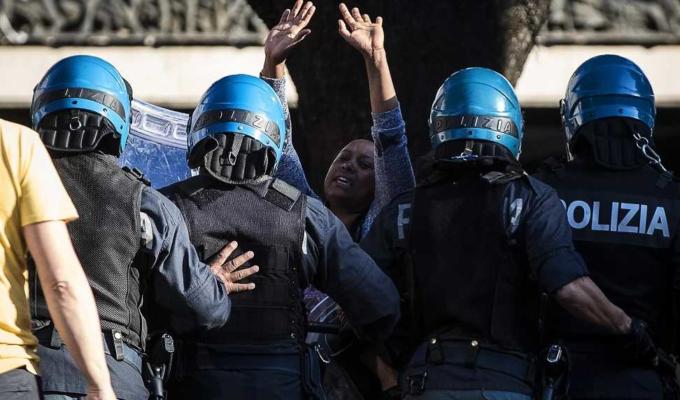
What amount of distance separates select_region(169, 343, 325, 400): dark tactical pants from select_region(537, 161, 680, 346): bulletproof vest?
876 millimetres

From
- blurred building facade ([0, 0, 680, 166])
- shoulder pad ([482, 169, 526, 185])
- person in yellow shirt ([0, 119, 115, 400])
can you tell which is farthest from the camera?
blurred building facade ([0, 0, 680, 166])

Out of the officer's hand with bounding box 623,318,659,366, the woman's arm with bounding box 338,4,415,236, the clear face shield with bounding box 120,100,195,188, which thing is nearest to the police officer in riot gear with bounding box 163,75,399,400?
the officer's hand with bounding box 623,318,659,366

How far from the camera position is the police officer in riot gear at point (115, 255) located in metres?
4.66

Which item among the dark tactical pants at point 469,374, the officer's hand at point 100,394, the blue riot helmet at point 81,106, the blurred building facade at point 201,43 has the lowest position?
the officer's hand at point 100,394

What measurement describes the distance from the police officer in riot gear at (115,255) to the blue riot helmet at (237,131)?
330 millimetres

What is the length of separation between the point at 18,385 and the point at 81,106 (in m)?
1.21

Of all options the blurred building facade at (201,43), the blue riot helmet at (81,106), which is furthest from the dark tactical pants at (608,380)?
the blurred building facade at (201,43)

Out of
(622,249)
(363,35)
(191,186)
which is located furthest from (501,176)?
(363,35)

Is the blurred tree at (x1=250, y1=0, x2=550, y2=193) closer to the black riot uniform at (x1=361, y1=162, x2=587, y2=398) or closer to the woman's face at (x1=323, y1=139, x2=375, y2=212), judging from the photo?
the woman's face at (x1=323, y1=139, x2=375, y2=212)

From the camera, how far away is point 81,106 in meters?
5.05

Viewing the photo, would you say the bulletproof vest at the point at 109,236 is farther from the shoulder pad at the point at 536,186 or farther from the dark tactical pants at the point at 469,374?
the shoulder pad at the point at 536,186

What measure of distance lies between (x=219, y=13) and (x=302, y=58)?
7.59 metres

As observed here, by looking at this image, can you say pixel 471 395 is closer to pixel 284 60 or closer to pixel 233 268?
pixel 233 268

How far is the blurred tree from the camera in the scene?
721 cm
